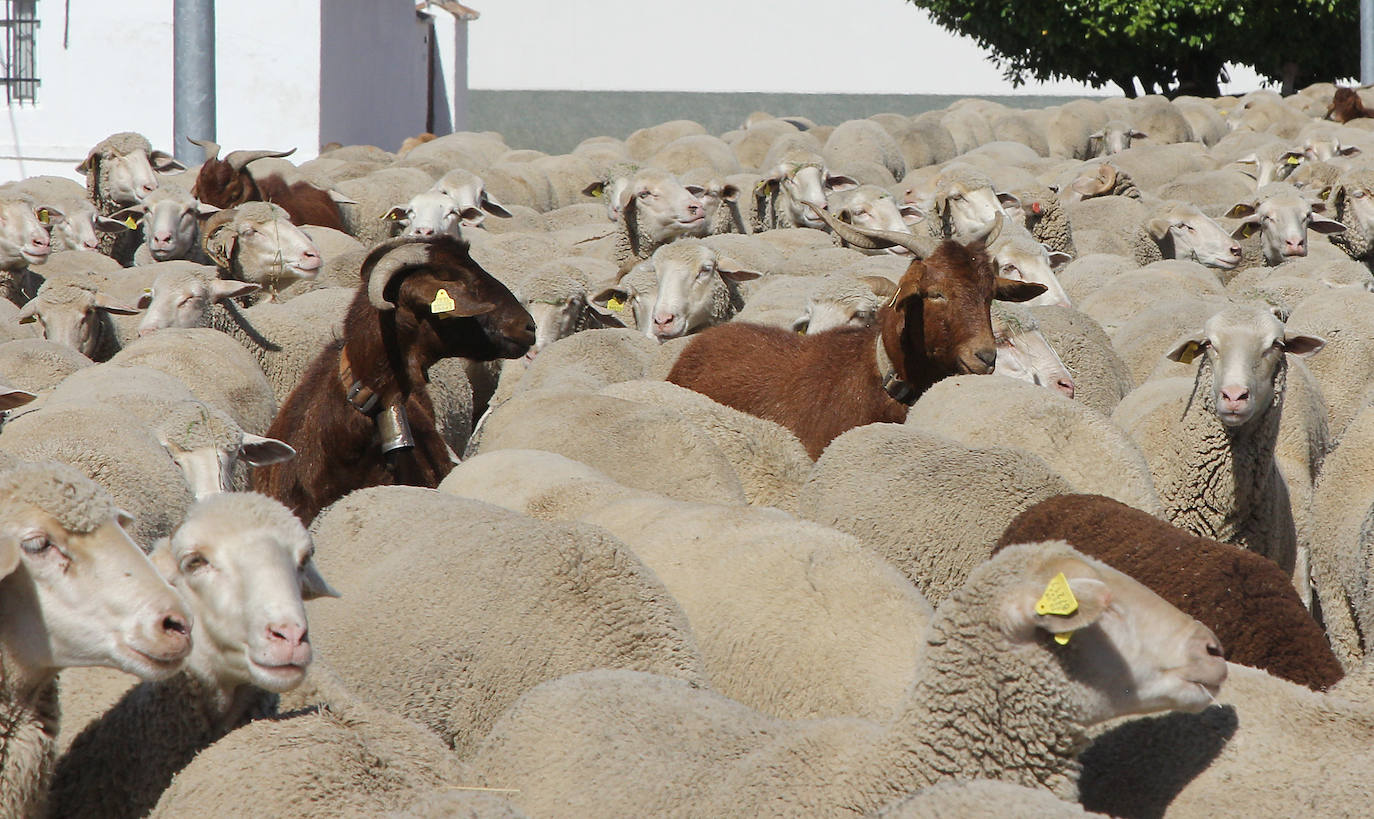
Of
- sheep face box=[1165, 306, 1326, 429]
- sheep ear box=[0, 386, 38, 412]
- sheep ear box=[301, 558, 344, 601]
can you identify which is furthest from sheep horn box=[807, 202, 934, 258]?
sheep ear box=[301, 558, 344, 601]

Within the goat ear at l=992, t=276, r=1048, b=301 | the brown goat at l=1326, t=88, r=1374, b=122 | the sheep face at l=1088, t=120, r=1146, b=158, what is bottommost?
the goat ear at l=992, t=276, r=1048, b=301

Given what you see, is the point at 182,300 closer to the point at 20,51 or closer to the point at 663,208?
the point at 663,208

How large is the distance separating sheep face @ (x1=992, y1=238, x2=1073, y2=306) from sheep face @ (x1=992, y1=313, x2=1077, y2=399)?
1.29 metres

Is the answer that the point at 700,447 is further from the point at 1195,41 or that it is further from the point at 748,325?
the point at 1195,41

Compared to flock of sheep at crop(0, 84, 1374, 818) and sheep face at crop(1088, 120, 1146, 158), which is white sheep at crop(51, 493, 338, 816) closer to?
flock of sheep at crop(0, 84, 1374, 818)

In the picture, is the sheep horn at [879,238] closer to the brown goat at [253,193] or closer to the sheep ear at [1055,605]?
the sheep ear at [1055,605]

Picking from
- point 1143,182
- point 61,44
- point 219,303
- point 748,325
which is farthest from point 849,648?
point 61,44

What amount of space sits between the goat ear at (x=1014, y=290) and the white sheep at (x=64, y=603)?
3.70 meters

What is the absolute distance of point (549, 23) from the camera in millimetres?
31969

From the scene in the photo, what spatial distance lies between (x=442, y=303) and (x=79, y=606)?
2.21 meters

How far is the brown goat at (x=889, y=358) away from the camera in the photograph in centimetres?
504

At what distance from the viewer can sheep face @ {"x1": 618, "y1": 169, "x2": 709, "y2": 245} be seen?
8867 mm

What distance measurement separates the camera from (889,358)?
5105mm

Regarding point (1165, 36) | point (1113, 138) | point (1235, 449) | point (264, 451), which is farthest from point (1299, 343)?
point (1165, 36)
